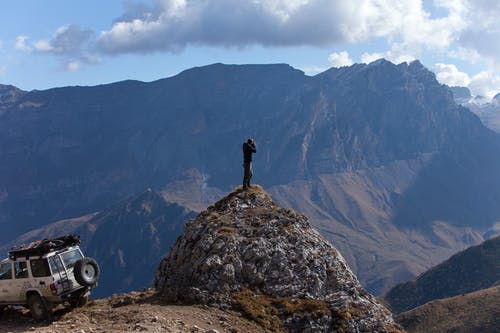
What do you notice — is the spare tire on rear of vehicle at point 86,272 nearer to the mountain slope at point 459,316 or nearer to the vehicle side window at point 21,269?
the vehicle side window at point 21,269

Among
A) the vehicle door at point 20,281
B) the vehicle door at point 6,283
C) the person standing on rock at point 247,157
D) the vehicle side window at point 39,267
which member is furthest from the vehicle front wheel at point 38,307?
the person standing on rock at point 247,157

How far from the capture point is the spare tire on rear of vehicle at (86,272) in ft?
95.5

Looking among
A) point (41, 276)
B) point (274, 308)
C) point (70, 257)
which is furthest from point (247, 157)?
point (41, 276)

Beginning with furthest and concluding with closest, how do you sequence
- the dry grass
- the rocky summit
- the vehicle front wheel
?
the rocky summit < the vehicle front wheel < the dry grass

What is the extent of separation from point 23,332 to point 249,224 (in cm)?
1317

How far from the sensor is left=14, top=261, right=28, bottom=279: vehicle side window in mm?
29391

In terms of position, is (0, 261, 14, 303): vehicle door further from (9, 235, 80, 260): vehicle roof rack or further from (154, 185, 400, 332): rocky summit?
(154, 185, 400, 332): rocky summit

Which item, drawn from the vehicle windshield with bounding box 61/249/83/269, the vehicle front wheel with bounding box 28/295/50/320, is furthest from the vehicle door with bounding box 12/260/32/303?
the vehicle windshield with bounding box 61/249/83/269

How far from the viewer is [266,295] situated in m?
29.5

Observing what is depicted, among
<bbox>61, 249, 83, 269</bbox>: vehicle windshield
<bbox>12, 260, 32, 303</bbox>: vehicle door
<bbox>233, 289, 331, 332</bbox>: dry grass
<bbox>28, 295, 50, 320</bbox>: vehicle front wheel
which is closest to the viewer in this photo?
<bbox>233, 289, 331, 332</bbox>: dry grass

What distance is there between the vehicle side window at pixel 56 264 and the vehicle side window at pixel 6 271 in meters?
2.86

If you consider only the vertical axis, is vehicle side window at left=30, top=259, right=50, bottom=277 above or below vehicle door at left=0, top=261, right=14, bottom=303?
above

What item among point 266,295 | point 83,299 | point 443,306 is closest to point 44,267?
point 83,299

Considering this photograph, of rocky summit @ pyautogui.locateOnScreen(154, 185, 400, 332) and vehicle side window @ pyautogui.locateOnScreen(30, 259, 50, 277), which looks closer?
rocky summit @ pyautogui.locateOnScreen(154, 185, 400, 332)
